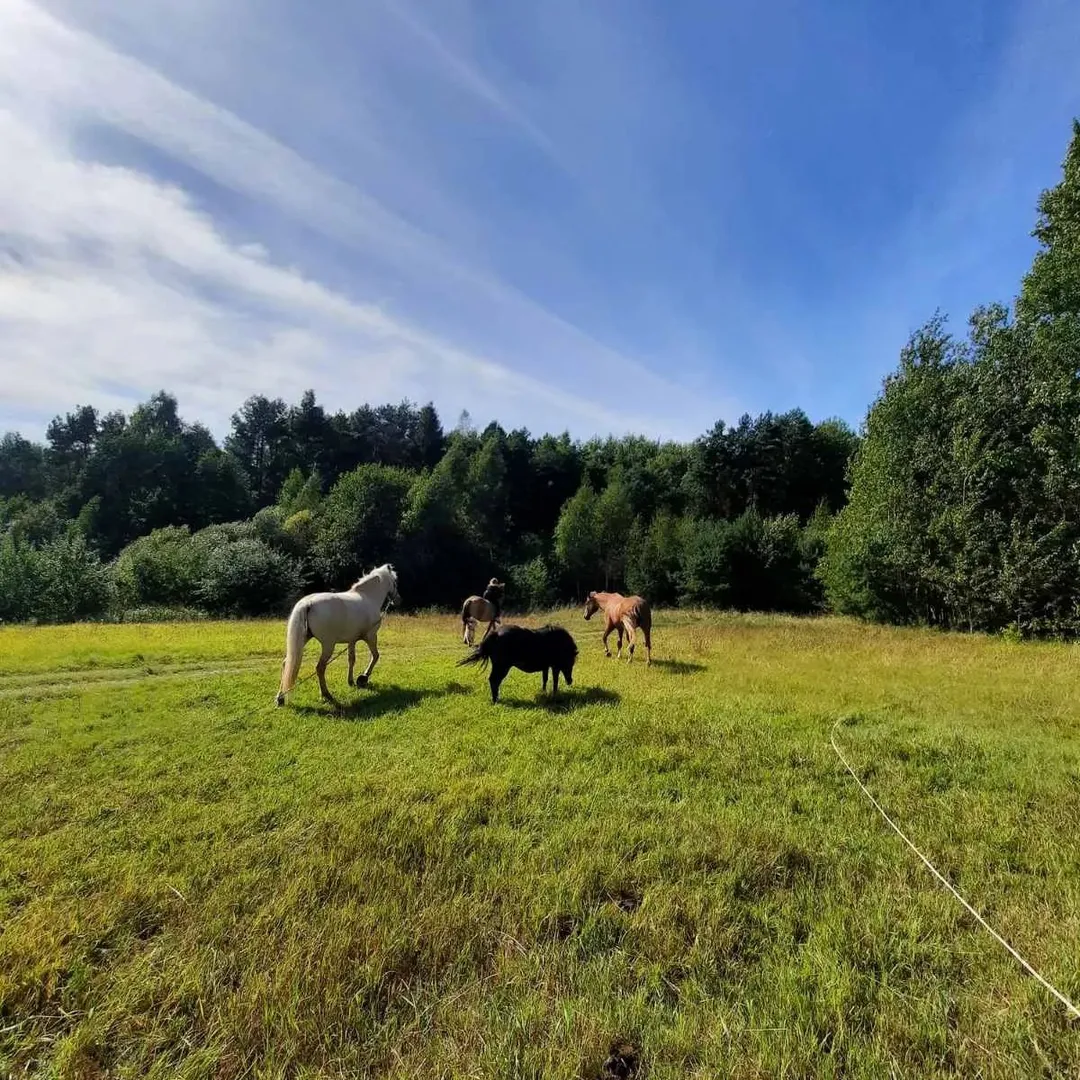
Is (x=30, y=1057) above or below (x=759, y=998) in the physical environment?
below

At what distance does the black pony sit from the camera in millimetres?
9297

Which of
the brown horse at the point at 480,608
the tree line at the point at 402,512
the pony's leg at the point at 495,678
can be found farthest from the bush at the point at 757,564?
the pony's leg at the point at 495,678

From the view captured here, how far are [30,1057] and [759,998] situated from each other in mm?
3722

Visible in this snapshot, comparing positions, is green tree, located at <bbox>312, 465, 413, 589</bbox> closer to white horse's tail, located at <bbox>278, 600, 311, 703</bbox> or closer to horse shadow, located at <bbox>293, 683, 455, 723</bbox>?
horse shadow, located at <bbox>293, 683, 455, 723</bbox>

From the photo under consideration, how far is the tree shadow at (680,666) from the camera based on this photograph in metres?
12.7

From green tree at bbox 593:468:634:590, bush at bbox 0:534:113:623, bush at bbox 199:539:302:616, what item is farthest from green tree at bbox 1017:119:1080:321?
bush at bbox 0:534:113:623

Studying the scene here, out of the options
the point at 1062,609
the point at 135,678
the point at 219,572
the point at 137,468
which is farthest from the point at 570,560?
the point at 137,468

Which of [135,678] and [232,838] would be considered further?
[135,678]

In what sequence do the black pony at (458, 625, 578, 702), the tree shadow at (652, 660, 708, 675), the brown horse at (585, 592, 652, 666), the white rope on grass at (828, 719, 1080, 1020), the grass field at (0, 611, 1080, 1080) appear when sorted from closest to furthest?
the grass field at (0, 611, 1080, 1080) → the white rope on grass at (828, 719, 1080, 1020) → the black pony at (458, 625, 578, 702) → the tree shadow at (652, 660, 708, 675) → the brown horse at (585, 592, 652, 666)

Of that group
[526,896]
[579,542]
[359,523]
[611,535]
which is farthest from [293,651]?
[611,535]

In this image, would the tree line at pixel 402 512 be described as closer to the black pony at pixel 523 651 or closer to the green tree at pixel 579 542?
the green tree at pixel 579 542

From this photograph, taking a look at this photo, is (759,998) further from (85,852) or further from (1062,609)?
(1062,609)

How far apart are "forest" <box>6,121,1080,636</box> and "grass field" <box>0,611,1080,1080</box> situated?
64.3 ft

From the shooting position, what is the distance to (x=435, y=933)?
3.52 meters
